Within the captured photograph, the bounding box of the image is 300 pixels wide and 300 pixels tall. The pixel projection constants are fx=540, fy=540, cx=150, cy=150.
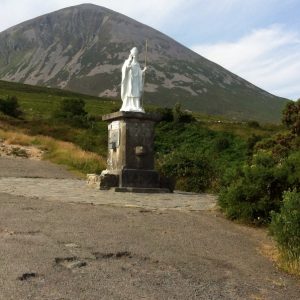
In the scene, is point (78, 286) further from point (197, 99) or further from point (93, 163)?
point (197, 99)

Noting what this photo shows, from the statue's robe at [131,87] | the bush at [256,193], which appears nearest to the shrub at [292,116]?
the statue's robe at [131,87]

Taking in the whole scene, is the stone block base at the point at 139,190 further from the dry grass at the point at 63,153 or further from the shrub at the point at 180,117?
the shrub at the point at 180,117

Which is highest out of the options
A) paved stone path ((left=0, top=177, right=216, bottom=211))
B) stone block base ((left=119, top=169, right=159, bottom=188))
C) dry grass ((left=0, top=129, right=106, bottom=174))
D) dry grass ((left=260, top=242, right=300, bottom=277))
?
dry grass ((left=0, top=129, right=106, bottom=174))

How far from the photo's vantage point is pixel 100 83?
581 ft

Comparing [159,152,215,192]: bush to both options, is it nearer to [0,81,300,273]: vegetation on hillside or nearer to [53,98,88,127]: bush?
[0,81,300,273]: vegetation on hillside

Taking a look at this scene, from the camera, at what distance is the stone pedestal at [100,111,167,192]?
1562cm

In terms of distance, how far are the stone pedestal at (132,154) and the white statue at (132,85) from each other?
24.6 inches

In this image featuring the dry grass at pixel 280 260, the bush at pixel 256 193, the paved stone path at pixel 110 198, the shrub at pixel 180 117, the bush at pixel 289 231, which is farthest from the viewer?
the shrub at pixel 180 117

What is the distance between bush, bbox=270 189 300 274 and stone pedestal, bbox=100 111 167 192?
8164mm

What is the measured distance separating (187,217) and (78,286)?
5094 mm

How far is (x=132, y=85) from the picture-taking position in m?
17.0

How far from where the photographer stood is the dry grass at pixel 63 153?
24.3 metres

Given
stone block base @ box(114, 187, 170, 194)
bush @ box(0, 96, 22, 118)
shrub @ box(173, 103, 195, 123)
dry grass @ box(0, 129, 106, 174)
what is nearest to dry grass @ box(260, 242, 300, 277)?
stone block base @ box(114, 187, 170, 194)

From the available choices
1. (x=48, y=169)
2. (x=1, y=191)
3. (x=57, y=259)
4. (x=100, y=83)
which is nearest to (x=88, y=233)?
(x=57, y=259)
